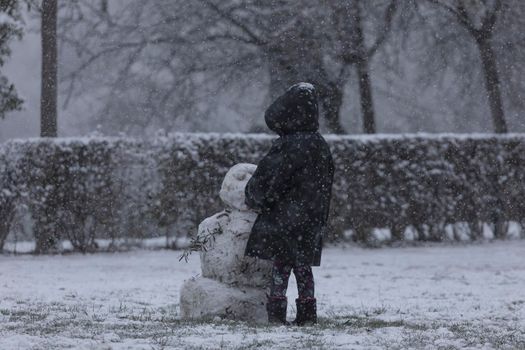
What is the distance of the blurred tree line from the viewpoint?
19641 millimetres

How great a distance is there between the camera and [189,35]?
20.9 meters

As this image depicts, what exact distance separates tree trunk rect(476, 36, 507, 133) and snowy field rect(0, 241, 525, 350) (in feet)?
16.4

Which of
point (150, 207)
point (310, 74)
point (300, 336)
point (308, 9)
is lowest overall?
point (300, 336)

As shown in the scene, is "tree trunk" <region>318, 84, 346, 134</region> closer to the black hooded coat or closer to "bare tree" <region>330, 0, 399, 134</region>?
"bare tree" <region>330, 0, 399, 134</region>

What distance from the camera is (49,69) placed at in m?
15.7

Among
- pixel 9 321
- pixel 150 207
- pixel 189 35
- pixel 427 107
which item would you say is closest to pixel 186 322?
pixel 9 321

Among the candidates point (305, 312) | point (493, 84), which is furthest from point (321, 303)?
point (493, 84)

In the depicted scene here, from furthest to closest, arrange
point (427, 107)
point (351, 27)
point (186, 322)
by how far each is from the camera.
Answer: point (427, 107), point (351, 27), point (186, 322)

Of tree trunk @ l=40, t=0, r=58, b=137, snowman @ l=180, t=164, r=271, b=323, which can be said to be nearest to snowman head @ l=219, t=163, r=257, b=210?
snowman @ l=180, t=164, r=271, b=323

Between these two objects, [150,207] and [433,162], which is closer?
[150,207]

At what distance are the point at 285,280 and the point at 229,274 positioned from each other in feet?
1.48

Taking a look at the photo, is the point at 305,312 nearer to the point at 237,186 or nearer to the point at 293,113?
the point at 237,186

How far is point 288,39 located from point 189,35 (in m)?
2.75

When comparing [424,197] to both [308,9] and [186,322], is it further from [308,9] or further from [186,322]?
[186,322]
